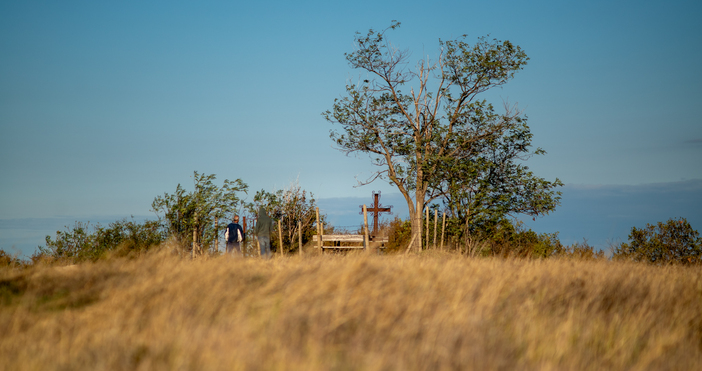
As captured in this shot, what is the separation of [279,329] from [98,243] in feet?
51.6

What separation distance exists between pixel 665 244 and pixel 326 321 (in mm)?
17888

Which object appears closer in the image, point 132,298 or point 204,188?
point 132,298

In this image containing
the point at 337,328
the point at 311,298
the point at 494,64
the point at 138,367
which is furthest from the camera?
the point at 494,64

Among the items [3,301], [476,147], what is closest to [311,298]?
[3,301]

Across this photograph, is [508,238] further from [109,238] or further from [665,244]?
[109,238]

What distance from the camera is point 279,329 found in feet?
15.1

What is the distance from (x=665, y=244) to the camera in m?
18.3

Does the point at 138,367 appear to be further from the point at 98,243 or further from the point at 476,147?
the point at 476,147

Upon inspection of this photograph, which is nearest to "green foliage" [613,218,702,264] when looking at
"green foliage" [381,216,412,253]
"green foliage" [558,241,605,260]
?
"green foliage" [558,241,605,260]

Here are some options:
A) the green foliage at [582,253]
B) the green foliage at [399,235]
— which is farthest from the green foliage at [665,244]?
Answer: the green foliage at [399,235]

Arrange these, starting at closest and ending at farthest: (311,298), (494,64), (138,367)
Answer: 1. (138,367)
2. (311,298)
3. (494,64)

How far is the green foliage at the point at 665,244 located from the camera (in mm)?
17906

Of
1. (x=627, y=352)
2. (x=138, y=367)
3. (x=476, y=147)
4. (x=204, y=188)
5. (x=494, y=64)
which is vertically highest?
(x=494, y=64)

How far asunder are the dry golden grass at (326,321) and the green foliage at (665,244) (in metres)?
12.3
